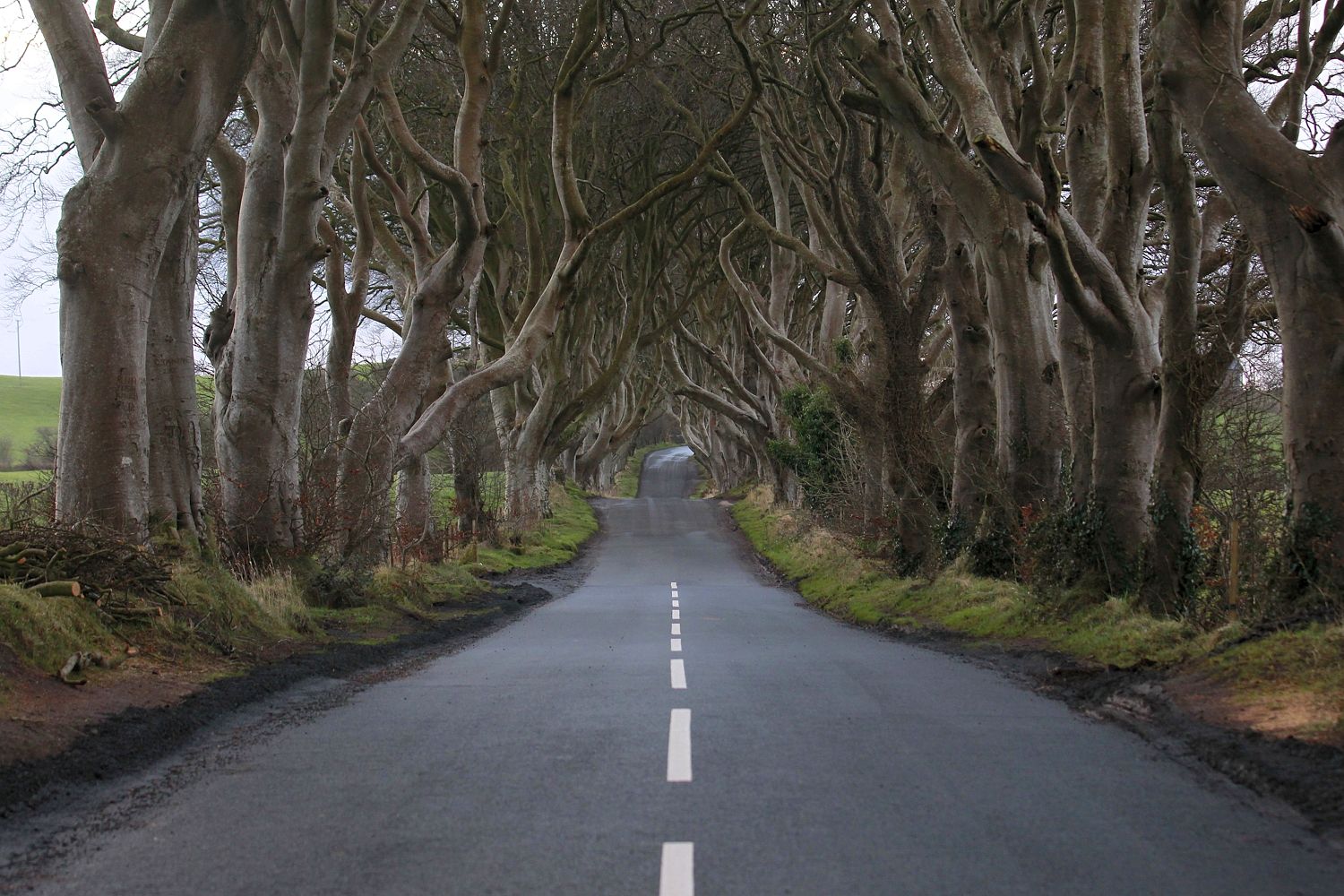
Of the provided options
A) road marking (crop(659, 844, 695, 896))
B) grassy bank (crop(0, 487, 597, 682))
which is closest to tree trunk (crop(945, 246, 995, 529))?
grassy bank (crop(0, 487, 597, 682))

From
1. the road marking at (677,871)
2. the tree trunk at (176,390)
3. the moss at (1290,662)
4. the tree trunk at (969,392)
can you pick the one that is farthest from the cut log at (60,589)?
the tree trunk at (969,392)

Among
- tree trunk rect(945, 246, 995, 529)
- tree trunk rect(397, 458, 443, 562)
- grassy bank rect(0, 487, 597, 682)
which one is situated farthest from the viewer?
tree trunk rect(397, 458, 443, 562)

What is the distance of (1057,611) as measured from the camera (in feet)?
45.2

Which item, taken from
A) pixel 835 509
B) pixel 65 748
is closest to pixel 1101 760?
pixel 65 748

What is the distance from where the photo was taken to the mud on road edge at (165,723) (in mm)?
6117

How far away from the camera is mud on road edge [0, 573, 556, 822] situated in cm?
612

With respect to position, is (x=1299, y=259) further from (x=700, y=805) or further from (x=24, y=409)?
(x=24, y=409)

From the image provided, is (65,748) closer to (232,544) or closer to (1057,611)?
(232,544)

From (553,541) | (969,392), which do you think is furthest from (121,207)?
(553,541)

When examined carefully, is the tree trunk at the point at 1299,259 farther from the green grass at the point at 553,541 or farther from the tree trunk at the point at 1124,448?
the green grass at the point at 553,541

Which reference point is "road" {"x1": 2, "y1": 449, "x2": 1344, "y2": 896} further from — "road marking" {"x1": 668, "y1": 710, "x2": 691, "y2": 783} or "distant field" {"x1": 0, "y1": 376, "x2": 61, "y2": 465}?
"distant field" {"x1": 0, "y1": 376, "x2": 61, "y2": 465}

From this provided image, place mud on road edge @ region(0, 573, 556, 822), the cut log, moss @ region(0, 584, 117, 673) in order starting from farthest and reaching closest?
the cut log, moss @ region(0, 584, 117, 673), mud on road edge @ region(0, 573, 556, 822)

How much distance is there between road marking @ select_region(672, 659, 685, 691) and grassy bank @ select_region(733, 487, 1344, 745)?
3702 mm

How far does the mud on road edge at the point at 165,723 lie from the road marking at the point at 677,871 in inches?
121
